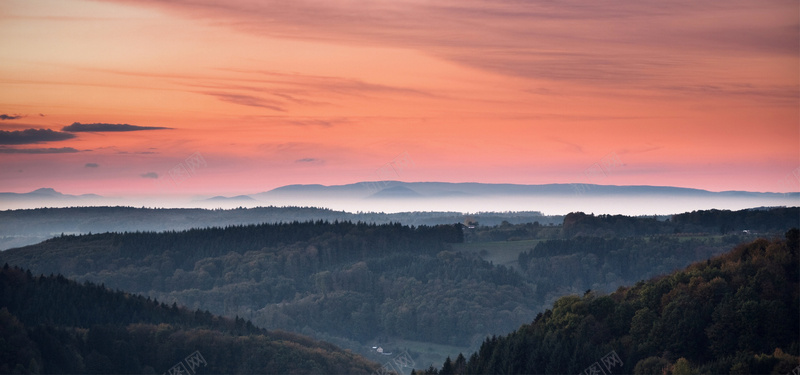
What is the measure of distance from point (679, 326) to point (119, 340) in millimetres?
98524

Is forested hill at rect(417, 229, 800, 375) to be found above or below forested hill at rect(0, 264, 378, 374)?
above

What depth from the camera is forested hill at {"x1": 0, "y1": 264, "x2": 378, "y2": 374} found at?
150 meters

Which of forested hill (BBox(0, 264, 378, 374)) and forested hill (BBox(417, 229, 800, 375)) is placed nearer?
forested hill (BBox(417, 229, 800, 375))

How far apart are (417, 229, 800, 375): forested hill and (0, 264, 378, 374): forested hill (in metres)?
59.4

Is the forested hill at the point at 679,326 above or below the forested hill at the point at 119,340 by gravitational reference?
above

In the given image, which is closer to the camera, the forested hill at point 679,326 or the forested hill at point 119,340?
the forested hill at point 679,326

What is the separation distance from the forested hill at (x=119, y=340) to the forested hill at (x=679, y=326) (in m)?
59.4

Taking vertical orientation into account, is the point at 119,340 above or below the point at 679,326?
below

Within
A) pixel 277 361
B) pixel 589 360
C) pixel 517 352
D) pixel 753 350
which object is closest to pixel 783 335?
pixel 753 350

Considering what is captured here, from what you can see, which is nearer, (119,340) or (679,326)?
(679,326)

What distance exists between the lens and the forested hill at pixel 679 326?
104 metres

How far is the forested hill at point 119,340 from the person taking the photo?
149750 millimetres

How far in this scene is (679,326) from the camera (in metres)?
108

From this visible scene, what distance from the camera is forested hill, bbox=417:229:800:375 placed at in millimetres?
103875
